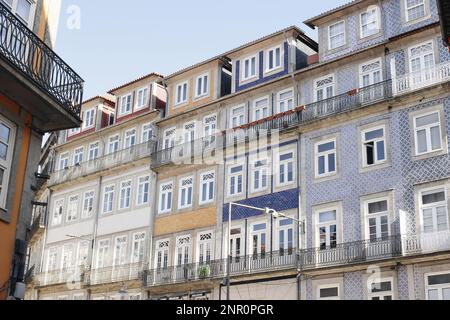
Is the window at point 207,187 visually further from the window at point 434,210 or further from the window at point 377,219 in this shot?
the window at point 434,210

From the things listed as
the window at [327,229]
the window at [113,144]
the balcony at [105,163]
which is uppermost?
the window at [113,144]

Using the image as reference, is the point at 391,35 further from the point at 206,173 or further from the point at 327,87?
the point at 206,173

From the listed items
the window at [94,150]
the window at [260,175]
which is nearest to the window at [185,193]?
the window at [260,175]

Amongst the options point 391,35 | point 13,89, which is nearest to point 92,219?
point 391,35

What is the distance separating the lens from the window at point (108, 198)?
3978cm

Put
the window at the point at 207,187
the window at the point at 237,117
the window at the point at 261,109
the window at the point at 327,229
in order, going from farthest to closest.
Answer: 1. the window at the point at 237,117
2. the window at the point at 207,187
3. the window at the point at 261,109
4. the window at the point at 327,229

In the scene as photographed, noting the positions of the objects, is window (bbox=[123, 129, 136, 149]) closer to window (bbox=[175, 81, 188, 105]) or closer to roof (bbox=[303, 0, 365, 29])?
window (bbox=[175, 81, 188, 105])

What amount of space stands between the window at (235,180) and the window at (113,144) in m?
10.00

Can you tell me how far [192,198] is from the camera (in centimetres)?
3556

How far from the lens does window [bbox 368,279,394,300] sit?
26841mm

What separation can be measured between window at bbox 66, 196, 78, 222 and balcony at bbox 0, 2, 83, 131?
1083 inches

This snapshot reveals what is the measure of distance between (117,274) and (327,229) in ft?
42.1

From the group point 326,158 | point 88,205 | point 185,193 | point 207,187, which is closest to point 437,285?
point 326,158

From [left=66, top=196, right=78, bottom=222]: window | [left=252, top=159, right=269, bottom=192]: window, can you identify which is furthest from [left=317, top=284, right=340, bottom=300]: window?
[left=66, top=196, right=78, bottom=222]: window
